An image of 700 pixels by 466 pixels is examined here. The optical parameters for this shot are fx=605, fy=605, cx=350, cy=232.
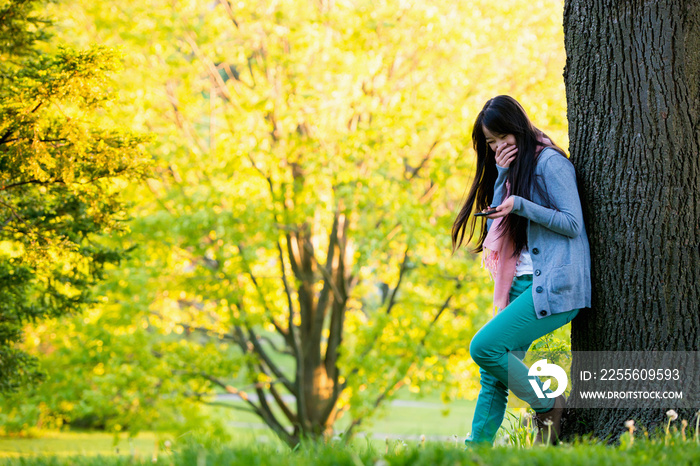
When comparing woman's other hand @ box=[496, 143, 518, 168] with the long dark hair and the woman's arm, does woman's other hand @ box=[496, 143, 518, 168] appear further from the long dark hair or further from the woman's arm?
the woman's arm

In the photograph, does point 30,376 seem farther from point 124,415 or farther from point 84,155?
point 124,415

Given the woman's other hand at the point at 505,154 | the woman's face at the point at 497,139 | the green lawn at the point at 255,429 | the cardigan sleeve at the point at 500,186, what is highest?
the woman's face at the point at 497,139

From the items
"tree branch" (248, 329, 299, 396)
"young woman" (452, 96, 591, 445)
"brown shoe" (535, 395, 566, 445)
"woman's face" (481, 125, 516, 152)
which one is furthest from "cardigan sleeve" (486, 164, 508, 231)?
"tree branch" (248, 329, 299, 396)

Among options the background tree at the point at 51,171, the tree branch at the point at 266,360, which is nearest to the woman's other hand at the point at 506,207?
the background tree at the point at 51,171

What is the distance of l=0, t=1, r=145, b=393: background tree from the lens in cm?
339

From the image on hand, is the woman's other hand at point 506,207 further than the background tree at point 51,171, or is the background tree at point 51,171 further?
the background tree at point 51,171

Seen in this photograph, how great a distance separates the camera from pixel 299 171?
9.91 metres

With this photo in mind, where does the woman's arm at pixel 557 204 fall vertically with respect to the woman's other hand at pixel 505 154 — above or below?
below

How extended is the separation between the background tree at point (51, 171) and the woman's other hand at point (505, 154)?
217 cm

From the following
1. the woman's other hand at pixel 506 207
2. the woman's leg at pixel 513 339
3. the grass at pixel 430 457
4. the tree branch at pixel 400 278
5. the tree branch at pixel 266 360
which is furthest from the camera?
the tree branch at pixel 266 360

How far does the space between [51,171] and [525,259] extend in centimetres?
275

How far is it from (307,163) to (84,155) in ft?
17.5

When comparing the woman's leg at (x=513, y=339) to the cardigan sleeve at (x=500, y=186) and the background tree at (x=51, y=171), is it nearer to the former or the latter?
the cardigan sleeve at (x=500, y=186)

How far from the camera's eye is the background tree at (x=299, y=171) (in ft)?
29.1
